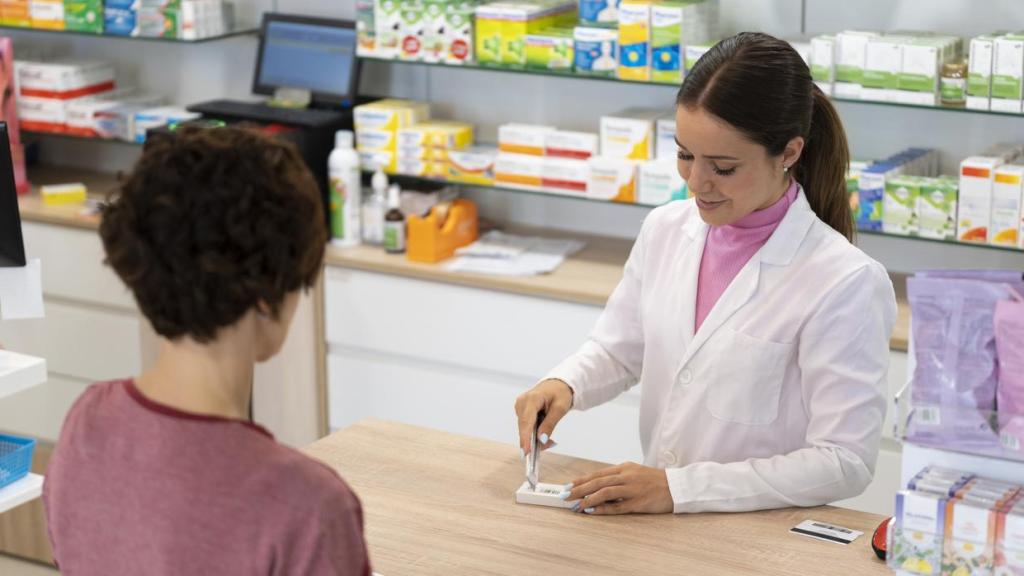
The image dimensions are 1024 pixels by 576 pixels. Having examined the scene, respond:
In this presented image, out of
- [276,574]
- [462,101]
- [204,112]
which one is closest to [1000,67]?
[462,101]

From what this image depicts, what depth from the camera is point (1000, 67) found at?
320 centimetres

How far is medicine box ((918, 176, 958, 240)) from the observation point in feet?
10.9

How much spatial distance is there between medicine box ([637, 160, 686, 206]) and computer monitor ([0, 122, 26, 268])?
1736 millimetres

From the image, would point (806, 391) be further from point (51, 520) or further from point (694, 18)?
point (694, 18)

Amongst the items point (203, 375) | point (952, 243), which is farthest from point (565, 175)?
point (203, 375)

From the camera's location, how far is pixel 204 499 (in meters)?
1.26

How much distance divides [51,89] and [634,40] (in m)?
1.99

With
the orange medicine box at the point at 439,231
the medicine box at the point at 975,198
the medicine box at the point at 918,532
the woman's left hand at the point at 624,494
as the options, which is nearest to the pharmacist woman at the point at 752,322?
the woman's left hand at the point at 624,494

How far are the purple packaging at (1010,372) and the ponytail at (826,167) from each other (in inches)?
30.9

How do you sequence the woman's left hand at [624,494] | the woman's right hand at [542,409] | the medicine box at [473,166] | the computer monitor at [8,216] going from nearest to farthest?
the woman's left hand at [624,494] → the woman's right hand at [542,409] → the computer monitor at [8,216] → the medicine box at [473,166]

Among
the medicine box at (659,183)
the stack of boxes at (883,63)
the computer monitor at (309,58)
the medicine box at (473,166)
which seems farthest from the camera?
the computer monitor at (309,58)

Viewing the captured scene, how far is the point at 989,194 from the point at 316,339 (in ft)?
6.26

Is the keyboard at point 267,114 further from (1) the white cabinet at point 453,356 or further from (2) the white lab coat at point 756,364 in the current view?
(2) the white lab coat at point 756,364

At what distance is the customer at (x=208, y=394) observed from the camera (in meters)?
1.25
